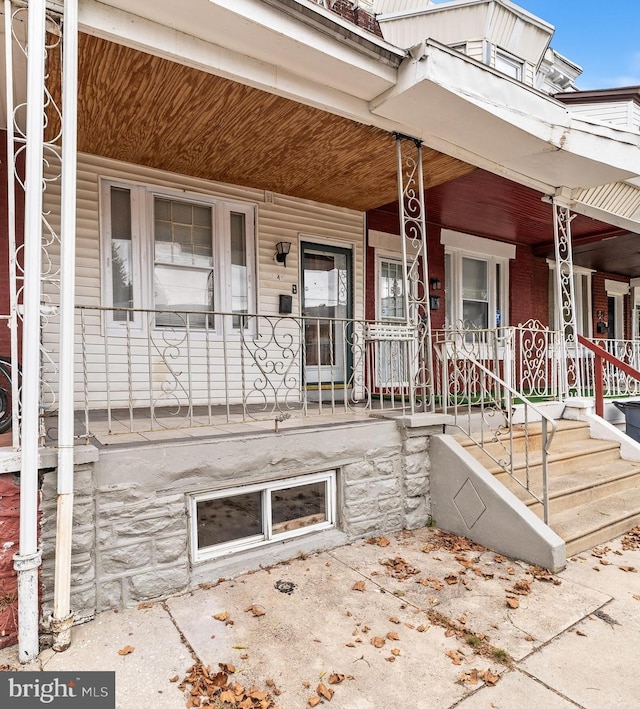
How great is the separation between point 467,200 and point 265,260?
2712 millimetres

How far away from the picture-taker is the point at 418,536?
12.7 ft

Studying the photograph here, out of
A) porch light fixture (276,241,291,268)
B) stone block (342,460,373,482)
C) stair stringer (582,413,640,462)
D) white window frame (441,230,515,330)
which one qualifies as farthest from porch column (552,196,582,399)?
porch light fixture (276,241,291,268)

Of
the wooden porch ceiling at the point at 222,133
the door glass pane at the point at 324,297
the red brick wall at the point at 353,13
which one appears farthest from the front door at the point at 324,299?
the red brick wall at the point at 353,13

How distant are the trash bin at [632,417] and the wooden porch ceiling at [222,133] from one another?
356 centimetres

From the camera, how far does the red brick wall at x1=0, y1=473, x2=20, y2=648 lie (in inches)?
96.1

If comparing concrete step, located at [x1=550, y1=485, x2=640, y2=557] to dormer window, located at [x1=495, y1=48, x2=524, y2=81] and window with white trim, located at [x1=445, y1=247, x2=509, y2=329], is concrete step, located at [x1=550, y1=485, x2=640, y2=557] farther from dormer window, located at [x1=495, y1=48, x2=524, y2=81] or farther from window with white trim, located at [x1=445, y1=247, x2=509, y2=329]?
dormer window, located at [x1=495, y1=48, x2=524, y2=81]

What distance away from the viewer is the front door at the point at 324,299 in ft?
19.3

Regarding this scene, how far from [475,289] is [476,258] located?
1.67 ft

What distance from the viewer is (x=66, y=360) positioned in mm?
2479

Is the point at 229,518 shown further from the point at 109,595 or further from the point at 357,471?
the point at 357,471

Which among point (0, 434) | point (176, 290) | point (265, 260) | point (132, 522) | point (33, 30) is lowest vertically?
point (132, 522)

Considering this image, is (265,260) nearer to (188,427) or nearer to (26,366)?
(188,427)

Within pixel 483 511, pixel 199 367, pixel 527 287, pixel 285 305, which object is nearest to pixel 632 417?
pixel 527 287

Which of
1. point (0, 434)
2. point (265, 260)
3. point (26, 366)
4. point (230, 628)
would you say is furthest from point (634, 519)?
point (0, 434)
